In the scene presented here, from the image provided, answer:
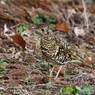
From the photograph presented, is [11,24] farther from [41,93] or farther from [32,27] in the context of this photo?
[41,93]

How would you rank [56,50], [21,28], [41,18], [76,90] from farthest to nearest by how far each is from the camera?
[41,18] → [21,28] → [56,50] → [76,90]

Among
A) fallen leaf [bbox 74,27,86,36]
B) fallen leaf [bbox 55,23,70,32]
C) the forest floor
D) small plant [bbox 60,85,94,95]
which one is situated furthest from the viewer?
fallen leaf [bbox 74,27,86,36]

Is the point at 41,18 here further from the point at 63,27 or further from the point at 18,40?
the point at 18,40

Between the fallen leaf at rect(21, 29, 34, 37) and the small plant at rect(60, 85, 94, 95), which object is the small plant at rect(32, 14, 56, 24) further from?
the small plant at rect(60, 85, 94, 95)

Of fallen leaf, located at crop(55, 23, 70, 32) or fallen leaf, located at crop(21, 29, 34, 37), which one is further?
fallen leaf, located at crop(55, 23, 70, 32)

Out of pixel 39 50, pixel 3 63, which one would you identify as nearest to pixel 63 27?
pixel 39 50

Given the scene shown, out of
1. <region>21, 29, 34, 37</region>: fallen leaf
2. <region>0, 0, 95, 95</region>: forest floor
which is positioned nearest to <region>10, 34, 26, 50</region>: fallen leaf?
<region>0, 0, 95, 95</region>: forest floor

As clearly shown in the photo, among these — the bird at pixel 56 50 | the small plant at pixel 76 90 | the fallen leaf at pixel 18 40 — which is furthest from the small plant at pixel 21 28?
the small plant at pixel 76 90

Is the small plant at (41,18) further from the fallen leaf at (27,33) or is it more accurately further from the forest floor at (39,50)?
the fallen leaf at (27,33)

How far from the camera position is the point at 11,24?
22.4 feet

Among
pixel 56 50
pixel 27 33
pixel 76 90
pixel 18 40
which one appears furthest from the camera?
pixel 27 33

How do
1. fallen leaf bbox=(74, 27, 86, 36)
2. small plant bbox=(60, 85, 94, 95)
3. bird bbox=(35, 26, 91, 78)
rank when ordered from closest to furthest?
small plant bbox=(60, 85, 94, 95) → bird bbox=(35, 26, 91, 78) → fallen leaf bbox=(74, 27, 86, 36)

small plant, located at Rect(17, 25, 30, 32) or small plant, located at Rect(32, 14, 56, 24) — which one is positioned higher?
small plant, located at Rect(32, 14, 56, 24)

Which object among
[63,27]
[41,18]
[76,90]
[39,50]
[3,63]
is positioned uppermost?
[41,18]
